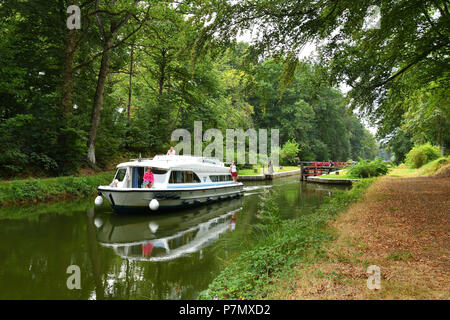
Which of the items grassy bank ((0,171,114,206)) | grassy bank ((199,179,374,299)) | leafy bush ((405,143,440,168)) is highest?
leafy bush ((405,143,440,168))

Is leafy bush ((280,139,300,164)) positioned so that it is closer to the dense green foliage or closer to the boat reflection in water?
the dense green foliage

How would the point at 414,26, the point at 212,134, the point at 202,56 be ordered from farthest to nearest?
the point at 212,134 → the point at 414,26 → the point at 202,56

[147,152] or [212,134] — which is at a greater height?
[212,134]

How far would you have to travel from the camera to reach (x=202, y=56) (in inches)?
279

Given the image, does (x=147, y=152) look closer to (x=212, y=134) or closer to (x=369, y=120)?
(x=212, y=134)

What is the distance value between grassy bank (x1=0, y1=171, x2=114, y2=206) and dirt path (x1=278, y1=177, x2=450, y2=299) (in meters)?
13.2

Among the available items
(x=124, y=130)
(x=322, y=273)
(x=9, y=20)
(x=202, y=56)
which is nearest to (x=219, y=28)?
(x=202, y=56)

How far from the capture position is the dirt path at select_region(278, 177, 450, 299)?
10.9ft

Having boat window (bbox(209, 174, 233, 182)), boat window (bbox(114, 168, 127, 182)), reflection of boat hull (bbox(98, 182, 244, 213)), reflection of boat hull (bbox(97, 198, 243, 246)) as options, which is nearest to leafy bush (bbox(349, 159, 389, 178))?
boat window (bbox(209, 174, 233, 182))
